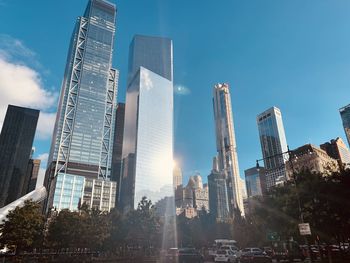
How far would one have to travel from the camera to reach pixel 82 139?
17400cm

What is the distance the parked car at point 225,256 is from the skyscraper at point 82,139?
125 meters

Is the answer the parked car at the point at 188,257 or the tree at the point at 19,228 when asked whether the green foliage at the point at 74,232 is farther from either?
the parked car at the point at 188,257

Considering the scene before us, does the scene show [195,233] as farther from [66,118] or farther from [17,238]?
[66,118]

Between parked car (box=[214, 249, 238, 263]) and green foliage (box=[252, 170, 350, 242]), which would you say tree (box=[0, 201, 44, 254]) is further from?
green foliage (box=[252, 170, 350, 242])

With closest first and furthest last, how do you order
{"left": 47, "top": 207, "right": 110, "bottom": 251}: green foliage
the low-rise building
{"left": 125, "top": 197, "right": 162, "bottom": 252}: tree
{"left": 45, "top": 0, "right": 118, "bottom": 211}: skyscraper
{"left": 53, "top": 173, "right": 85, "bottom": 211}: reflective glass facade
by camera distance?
{"left": 47, "top": 207, "right": 110, "bottom": 251}: green foliage < {"left": 125, "top": 197, "right": 162, "bottom": 252}: tree < {"left": 53, "top": 173, "right": 85, "bottom": 211}: reflective glass facade < the low-rise building < {"left": 45, "top": 0, "right": 118, "bottom": 211}: skyscraper

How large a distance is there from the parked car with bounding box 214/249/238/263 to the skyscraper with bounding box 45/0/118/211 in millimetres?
124823

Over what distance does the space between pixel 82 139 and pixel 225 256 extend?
15218cm

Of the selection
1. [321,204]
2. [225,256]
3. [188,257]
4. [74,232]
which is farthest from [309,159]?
[74,232]

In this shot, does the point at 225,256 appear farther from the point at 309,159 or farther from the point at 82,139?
the point at 82,139

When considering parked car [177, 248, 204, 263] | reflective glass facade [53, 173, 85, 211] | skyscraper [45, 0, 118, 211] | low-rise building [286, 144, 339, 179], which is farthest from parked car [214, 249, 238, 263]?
skyscraper [45, 0, 118, 211]

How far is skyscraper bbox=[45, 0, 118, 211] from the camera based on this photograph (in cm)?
15262

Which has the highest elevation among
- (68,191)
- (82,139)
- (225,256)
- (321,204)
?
(82,139)

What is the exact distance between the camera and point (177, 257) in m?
36.0

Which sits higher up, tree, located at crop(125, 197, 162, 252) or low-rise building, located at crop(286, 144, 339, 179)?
low-rise building, located at crop(286, 144, 339, 179)
